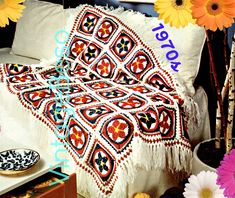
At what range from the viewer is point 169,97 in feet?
6.42

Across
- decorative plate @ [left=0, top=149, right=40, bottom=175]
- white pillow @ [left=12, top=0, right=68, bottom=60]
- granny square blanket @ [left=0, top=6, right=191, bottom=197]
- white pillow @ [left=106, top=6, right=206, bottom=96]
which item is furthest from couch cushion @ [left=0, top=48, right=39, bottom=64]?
decorative plate @ [left=0, top=149, right=40, bottom=175]

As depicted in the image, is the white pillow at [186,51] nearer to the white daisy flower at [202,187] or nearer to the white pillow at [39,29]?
the white pillow at [39,29]

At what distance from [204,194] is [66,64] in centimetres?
189

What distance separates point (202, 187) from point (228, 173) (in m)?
0.17

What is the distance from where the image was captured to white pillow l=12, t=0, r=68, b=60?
2.72m

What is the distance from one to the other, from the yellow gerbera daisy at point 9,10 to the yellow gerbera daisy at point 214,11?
25 centimetres

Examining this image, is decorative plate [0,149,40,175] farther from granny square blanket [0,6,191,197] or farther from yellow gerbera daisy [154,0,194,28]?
yellow gerbera daisy [154,0,194,28]

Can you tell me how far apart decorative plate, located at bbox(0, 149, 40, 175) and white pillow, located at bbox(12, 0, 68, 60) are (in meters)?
1.32

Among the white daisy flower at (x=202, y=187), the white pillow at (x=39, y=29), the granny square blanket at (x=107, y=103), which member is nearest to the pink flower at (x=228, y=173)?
the white daisy flower at (x=202, y=187)

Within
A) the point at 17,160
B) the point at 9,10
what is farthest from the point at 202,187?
the point at 17,160

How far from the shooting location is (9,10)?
0.50m

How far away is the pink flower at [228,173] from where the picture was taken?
0.57 metres

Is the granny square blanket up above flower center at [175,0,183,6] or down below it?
below

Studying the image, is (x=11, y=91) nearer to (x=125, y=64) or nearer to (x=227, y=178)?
(x=125, y=64)
